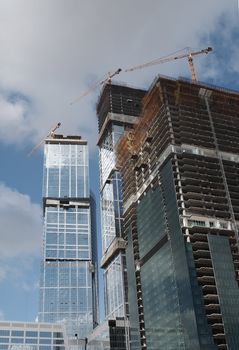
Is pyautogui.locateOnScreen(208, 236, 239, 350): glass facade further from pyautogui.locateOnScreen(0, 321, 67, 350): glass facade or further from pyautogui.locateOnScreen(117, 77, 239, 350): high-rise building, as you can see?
pyautogui.locateOnScreen(0, 321, 67, 350): glass facade

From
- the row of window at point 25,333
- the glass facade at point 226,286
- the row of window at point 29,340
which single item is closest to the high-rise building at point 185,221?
the glass facade at point 226,286

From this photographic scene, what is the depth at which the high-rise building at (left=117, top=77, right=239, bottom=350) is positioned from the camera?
454ft

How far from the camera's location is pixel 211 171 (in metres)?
169

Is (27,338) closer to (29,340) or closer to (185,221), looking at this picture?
(29,340)

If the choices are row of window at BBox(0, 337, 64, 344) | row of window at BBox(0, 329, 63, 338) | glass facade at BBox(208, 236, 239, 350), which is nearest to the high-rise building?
glass facade at BBox(208, 236, 239, 350)

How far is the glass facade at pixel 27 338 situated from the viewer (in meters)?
194

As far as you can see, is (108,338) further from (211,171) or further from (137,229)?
(211,171)

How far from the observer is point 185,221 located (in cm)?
15438

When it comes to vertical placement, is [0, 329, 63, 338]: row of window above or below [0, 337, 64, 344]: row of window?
above

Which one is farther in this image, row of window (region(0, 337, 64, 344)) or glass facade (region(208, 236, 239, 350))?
row of window (region(0, 337, 64, 344))

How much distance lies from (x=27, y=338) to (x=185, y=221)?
84290 mm

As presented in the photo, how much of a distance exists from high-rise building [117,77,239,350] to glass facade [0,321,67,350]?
3801 cm

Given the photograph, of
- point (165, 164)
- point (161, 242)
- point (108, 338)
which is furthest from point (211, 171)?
point (108, 338)

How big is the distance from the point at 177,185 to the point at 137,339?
5323 cm
